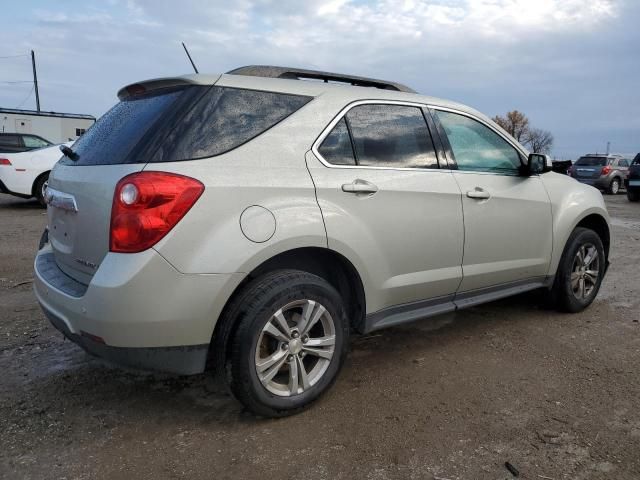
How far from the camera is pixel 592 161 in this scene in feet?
72.9

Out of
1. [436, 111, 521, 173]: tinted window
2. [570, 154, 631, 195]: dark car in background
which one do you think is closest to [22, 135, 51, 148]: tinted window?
[436, 111, 521, 173]: tinted window

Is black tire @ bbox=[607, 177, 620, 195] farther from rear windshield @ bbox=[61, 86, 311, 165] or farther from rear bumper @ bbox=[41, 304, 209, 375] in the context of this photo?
rear bumper @ bbox=[41, 304, 209, 375]

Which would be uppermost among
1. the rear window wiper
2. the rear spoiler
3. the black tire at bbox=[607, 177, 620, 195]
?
the rear spoiler

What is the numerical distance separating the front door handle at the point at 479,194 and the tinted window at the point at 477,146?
0.17 metres

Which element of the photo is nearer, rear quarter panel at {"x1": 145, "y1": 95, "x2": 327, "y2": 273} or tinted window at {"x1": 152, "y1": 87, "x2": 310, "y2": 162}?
rear quarter panel at {"x1": 145, "y1": 95, "x2": 327, "y2": 273}

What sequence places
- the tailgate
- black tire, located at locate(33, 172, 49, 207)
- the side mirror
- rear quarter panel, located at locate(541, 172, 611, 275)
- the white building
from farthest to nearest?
1. the white building
2. black tire, located at locate(33, 172, 49, 207)
3. rear quarter panel, located at locate(541, 172, 611, 275)
4. the side mirror
5. the tailgate

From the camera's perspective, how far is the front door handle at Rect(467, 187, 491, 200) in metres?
3.56

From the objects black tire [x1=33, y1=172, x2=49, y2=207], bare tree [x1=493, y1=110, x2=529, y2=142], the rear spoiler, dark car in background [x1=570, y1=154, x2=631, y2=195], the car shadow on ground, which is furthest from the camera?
bare tree [x1=493, y1=110, x2=529, y2=142]

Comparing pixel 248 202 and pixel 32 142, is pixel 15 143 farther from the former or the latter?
pixel 248 202

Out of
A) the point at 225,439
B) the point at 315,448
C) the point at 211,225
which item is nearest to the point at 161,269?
the point at 211,225

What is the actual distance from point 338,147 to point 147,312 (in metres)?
1.34

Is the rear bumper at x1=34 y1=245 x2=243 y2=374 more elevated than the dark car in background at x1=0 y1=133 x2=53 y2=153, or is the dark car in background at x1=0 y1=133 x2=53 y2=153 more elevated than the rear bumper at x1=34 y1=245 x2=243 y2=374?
the dark car in background at x1=0 y1=133 x2=53 y2=153

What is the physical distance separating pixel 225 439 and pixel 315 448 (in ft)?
1.44

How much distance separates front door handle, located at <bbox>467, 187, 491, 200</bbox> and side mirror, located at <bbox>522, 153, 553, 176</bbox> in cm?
57
